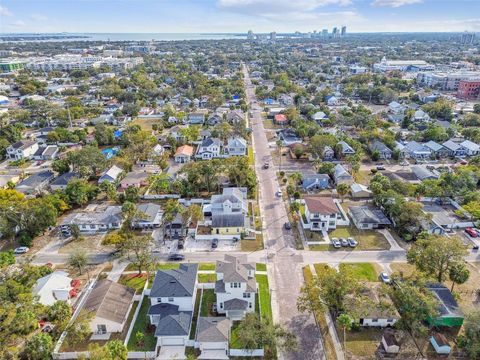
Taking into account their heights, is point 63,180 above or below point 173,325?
above

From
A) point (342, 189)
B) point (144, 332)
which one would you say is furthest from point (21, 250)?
point (342, 189)

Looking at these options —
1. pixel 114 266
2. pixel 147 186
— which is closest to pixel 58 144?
pixel 147 186

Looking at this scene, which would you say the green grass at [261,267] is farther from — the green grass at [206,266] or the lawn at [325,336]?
the lawn at [325,336]

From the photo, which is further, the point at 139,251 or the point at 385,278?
the point at 139,251

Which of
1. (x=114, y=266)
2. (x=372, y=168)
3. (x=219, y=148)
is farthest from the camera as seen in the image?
(x=219, y=148)

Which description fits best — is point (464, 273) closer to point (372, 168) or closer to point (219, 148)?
point (372, 168)

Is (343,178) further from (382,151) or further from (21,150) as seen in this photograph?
(21,150)
